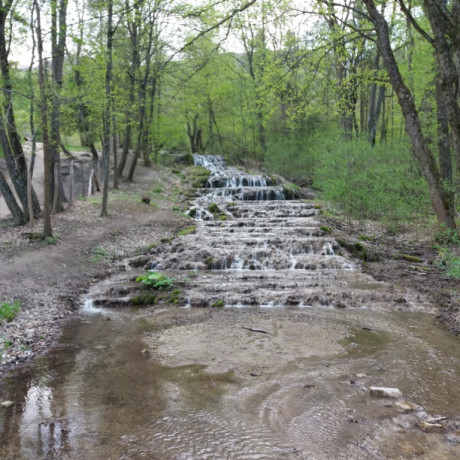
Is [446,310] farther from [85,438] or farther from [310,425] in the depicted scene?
[85,438]

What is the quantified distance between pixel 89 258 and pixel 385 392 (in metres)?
8.96

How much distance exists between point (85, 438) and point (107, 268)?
7613 millimetres

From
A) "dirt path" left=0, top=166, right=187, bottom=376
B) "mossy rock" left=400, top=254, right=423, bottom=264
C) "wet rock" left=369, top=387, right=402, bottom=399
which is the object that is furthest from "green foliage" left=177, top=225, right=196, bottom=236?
"wet rock" left=369, top=387, right=402, bottom=399

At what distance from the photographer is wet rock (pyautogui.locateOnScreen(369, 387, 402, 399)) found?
4.55 metres

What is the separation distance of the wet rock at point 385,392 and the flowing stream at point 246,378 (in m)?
0.07

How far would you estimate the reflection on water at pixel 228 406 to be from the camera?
3725 millimetres

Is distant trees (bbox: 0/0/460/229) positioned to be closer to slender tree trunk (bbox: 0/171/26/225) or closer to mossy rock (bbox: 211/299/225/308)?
slender tree trunk (bbox: 0/171/26/225)

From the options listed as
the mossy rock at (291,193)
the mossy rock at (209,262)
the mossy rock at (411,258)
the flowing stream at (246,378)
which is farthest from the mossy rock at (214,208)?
the mossy rock at (411,258)

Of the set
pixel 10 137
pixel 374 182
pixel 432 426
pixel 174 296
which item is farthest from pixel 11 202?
pixel 432 426

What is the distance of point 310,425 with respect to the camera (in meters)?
4.09

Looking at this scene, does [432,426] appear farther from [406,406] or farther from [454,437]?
[406,406]

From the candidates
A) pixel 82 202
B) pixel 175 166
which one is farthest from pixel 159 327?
pixel 175 166

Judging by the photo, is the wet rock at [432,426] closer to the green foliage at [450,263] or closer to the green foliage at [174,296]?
the green foliage at [450,263]

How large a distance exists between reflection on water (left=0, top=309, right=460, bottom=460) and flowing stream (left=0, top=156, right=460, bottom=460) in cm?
2
